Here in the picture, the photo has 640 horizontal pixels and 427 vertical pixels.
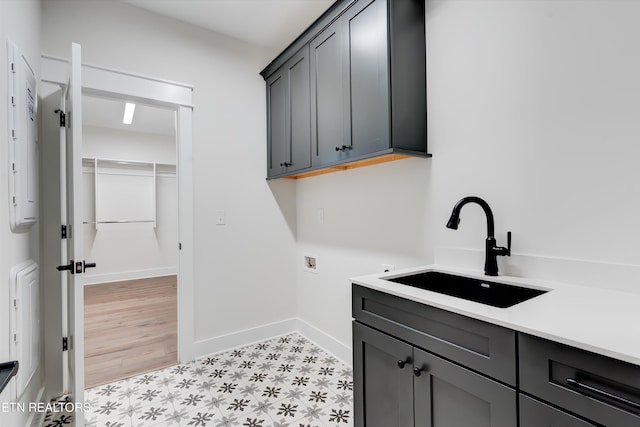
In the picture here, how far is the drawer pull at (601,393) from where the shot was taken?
2.17 feet

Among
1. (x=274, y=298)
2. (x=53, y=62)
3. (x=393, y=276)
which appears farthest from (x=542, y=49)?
(x=53, y=62)

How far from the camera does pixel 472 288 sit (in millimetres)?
1421

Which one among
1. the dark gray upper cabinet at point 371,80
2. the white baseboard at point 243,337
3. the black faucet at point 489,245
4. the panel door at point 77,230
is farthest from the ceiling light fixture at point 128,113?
the black faucet at point 489,245

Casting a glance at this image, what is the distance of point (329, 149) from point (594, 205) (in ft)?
4.48

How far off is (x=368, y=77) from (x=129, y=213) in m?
5.06

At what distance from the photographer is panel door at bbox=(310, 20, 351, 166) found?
1.91 meters

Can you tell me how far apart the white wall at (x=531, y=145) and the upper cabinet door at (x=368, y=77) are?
0.31 metres

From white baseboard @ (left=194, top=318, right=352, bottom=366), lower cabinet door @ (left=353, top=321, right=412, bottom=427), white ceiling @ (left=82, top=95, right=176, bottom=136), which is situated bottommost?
white baseboard @ (left=194, top=318, right=352, bottom=366)

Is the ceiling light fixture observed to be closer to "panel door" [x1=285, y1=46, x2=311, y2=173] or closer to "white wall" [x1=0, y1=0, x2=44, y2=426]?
"white wall" [x1=0, y1=0, x2=44, y2=426]

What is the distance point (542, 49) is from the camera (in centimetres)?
128

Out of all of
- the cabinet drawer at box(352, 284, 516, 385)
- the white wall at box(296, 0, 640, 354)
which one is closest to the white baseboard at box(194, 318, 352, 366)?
the white wall at box(296, 0, 640, 354)

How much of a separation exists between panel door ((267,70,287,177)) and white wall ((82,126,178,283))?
12.0ft

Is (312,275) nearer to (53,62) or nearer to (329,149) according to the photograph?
(329,149)

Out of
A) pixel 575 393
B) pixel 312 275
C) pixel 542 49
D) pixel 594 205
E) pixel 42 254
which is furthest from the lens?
pixel 312 275
